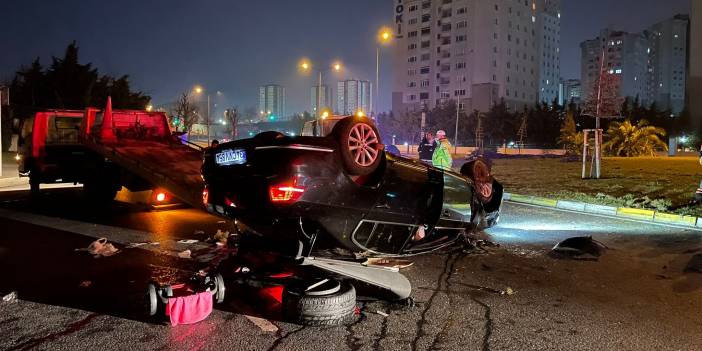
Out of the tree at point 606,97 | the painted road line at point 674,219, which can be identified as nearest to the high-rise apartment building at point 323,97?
the tree at point 606,97

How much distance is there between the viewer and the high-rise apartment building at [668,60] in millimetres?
159875

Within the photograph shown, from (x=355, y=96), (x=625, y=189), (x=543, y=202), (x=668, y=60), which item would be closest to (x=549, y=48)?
(x=355, y=96)

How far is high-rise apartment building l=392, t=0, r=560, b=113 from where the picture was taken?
330 feet

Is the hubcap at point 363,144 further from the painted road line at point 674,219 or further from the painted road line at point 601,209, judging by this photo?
the painted road line at point 601,209

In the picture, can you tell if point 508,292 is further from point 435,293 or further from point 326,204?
point 326,204

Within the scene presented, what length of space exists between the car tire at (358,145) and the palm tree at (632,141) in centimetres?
3714

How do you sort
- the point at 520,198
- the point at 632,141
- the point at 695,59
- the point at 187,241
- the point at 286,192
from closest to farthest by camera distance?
the point at 286,192 → the point at 187,241 → the point at 520,198 → the point at 632,141 → the point at 695,59

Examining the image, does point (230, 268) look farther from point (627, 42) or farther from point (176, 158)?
point (627, 42)

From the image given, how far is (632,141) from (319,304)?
38.4m

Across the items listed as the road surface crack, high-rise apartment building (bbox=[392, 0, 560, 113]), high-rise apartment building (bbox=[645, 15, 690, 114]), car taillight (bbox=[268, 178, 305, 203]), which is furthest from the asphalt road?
high-rise apartment building (bbox=[645, 15, 690, 114])

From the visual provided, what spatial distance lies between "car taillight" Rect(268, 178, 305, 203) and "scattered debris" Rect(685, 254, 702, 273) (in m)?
5.35

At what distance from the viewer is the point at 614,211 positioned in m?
12.0

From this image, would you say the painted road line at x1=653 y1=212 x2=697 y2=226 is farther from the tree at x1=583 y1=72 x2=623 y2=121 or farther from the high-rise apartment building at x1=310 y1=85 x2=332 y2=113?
the high-rise apartment building at x1=310 y1=85 x2=332 y2=113

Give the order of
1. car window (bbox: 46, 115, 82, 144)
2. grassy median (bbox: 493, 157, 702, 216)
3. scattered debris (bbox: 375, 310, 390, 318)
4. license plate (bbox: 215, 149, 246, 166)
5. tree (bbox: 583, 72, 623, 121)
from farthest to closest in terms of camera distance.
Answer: tree (bbox: 583, 72, 623, 121) < grassy median (bbox: 493, 157, 702, 216) < car window (bbox: 46, 115, 82, 144) < scattered debris (bbox: 375, 310, 390, 318) < license plate (bbox: 215, 149, 246, 166)
